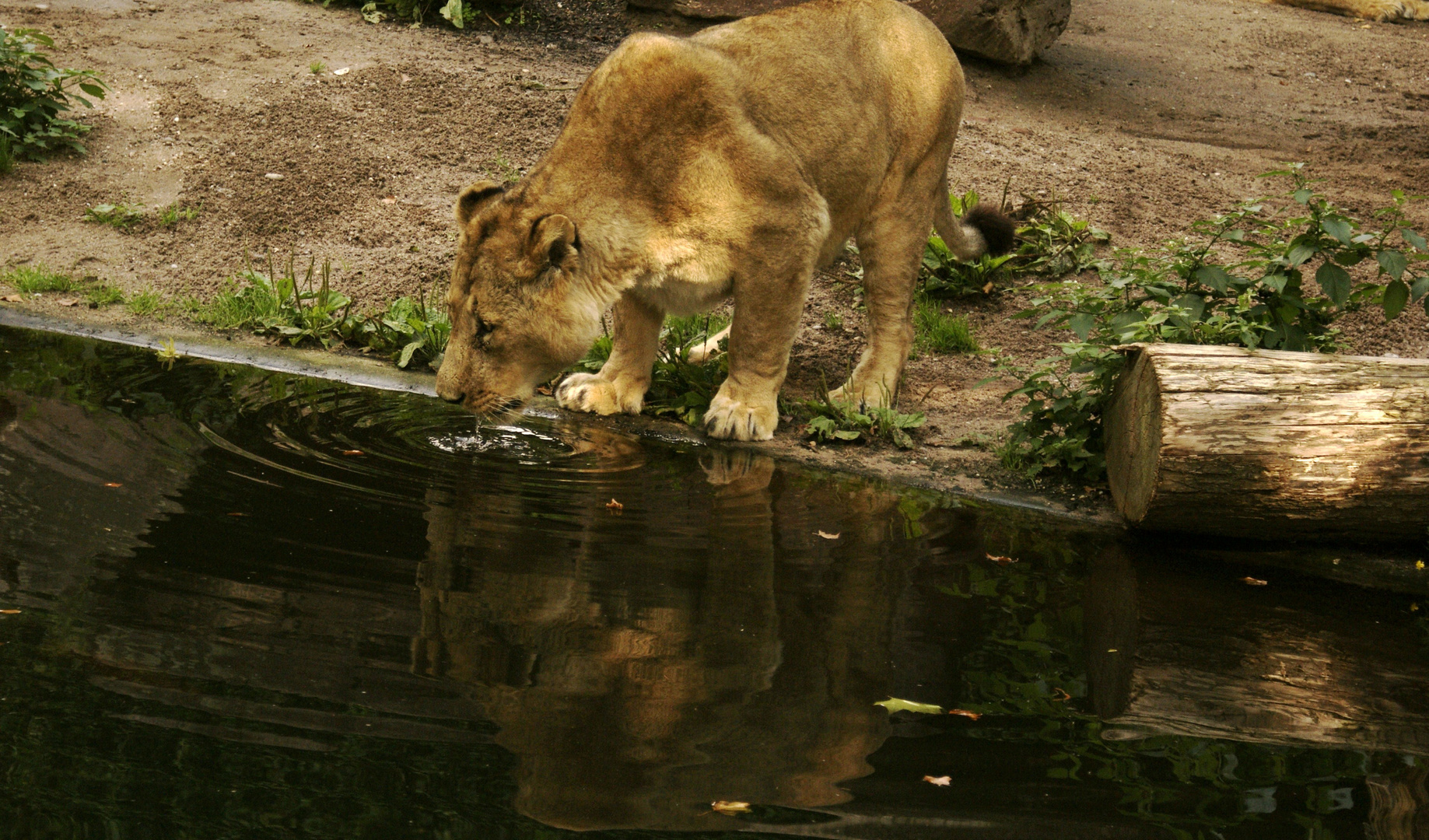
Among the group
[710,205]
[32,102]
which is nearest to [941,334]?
[710,205]

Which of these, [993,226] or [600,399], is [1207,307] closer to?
[993,226]

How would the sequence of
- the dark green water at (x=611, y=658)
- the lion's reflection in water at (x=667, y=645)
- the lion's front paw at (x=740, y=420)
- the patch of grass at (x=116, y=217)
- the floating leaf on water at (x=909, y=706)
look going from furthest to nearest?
the patch of grass at (x=116, y=217) < the lion's front paw at (x=740, y=420) < the floating leaf on water at (x=909, y=706) < the lion's reflection in water at (x=667, y=645) < the dark green water at (x=611, y=658)

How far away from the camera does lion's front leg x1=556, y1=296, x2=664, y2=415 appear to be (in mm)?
6289

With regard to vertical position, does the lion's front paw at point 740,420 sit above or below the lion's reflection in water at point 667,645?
above

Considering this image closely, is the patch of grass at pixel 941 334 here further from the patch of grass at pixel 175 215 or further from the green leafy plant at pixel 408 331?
the patch of grass at pixel 175 215

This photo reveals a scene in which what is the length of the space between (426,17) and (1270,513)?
31.1 feet

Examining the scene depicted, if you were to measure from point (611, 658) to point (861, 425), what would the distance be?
2.92 meters

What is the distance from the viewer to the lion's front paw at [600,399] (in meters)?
6.32

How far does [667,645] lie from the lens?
3.57 metres

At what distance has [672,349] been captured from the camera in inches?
266

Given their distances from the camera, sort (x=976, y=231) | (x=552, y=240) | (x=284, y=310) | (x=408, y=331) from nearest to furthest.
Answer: (x=552, y=240) < (x=408, y=331) < (x=284, y=310) < (x=976, y=231)

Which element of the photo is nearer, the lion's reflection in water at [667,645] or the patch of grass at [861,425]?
the lion's reflection in water at [667,645]

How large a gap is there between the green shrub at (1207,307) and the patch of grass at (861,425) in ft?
1.64

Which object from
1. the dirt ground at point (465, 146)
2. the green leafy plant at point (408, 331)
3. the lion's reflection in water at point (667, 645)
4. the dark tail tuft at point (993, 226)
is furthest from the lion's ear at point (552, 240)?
the dark tail tuft at point (993, 226)
